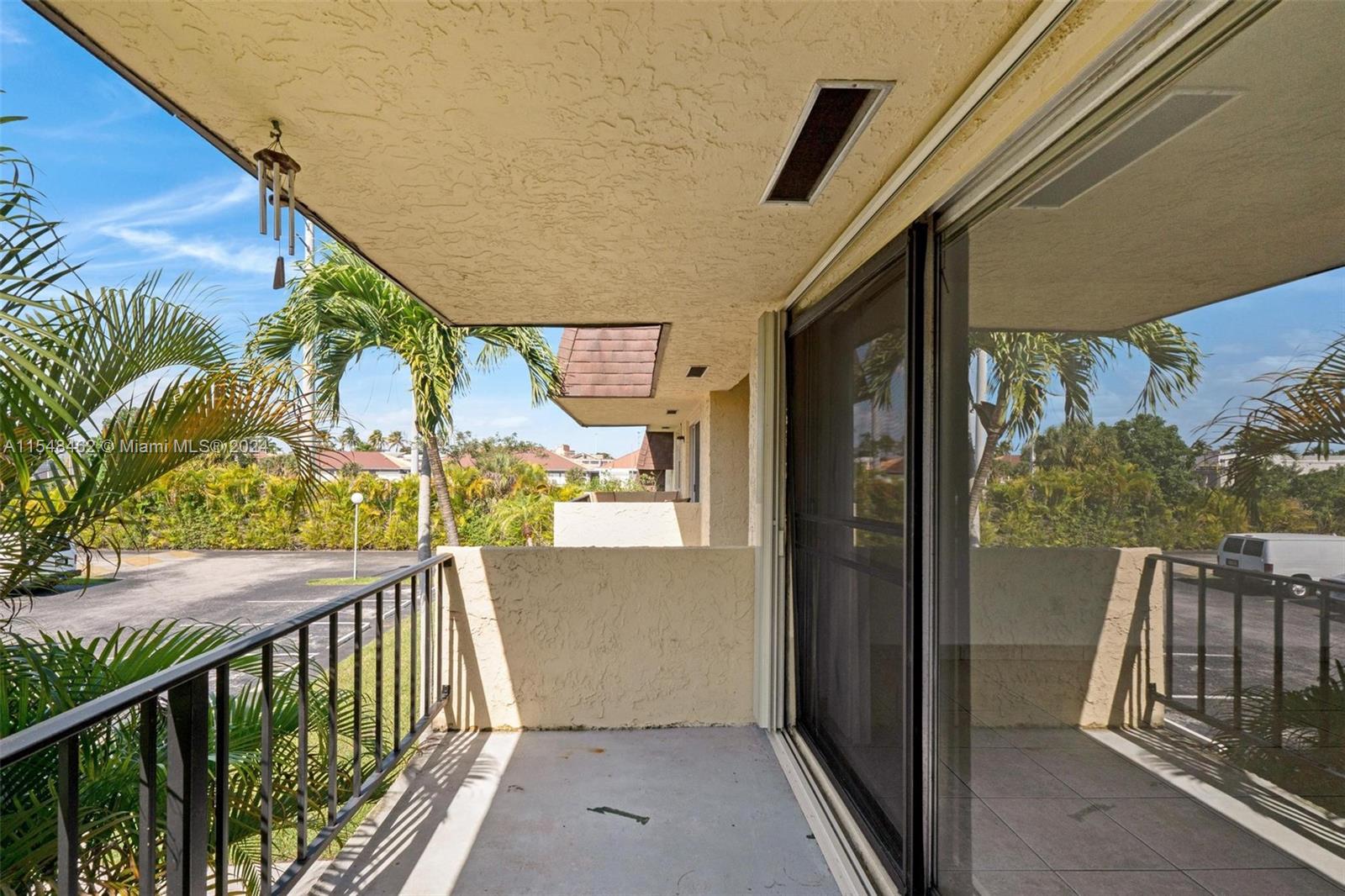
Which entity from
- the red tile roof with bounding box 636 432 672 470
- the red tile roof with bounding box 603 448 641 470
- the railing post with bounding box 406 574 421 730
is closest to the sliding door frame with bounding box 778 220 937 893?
the railing post with bounding box 406 574 421 730


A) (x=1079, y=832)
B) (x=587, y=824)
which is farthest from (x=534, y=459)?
(x=1079, y=832)

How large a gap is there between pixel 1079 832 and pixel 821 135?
1.61m

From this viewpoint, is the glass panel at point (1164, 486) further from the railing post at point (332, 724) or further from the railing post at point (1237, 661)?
the railing post at point (332, 724)

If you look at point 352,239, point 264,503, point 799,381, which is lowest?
point 264,503

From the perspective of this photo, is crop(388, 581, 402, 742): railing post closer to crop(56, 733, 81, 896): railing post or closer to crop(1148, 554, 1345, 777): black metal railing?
crop(56, 733, 81, 896): railing post

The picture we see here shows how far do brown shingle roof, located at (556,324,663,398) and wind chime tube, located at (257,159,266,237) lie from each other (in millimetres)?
4255

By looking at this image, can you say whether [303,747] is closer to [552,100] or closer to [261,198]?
[261,198]

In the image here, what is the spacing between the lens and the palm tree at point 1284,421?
2.55 ft

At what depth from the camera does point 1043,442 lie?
135 centimetres

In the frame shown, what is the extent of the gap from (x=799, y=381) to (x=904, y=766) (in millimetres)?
1869

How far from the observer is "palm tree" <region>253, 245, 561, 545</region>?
5988 mm

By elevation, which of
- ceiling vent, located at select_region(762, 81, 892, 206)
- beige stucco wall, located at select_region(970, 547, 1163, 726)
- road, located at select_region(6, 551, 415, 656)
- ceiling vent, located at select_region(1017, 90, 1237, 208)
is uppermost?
ceiling vent, located at select_region(762, 81, 892, 206)

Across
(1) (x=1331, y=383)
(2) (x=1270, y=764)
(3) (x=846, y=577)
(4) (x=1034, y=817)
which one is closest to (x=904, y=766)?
(4) (x=1034, y=817)

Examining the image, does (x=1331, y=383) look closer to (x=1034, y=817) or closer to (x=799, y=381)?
(x=1034, y=817)
